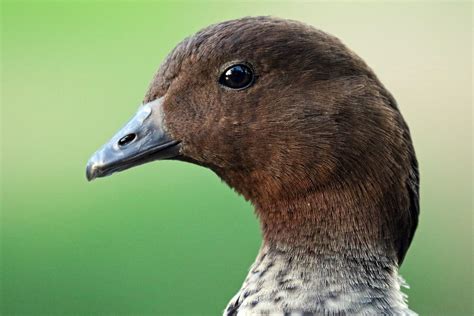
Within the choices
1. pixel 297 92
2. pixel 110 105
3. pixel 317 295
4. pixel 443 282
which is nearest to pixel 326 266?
pixel 317 295

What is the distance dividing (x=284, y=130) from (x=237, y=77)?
25 cm

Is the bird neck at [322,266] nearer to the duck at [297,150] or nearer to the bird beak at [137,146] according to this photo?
the duck at [297,150]

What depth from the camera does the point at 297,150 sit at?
4117mm

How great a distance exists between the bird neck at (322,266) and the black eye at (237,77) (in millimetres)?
435

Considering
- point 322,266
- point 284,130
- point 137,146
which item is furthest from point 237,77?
point 322,266

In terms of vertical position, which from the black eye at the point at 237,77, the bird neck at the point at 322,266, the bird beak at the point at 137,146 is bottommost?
the bird neck at the point at 322,266

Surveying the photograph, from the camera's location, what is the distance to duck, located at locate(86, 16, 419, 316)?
158 inches

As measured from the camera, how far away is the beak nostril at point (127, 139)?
4.14m

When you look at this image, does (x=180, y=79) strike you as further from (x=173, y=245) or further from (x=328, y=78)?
(x=173, y=245)

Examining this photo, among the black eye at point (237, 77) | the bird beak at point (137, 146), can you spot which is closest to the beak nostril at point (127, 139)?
the bird beak at point (137, 146)

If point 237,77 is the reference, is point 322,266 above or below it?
below

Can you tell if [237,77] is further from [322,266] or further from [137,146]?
[322,266]

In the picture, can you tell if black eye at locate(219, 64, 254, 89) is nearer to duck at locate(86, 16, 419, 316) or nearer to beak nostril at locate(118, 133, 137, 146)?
duck at locate(86, 16, 419, 316)

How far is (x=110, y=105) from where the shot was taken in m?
9.78
